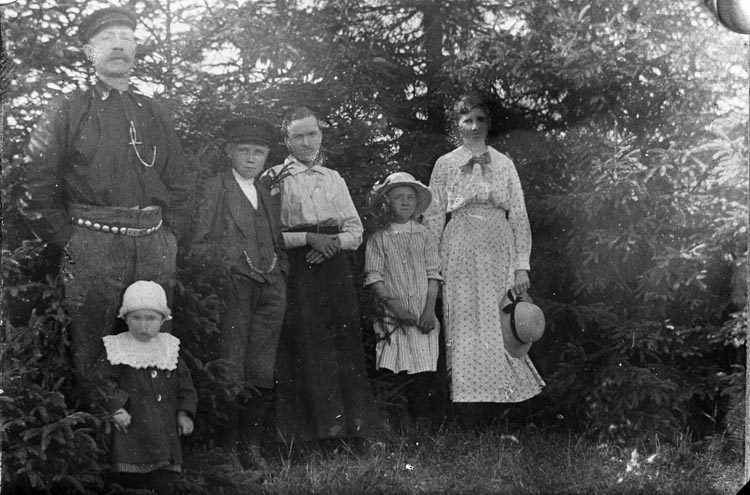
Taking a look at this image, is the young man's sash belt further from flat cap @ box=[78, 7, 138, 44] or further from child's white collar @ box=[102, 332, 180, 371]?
flat cap @ box=[78, 7, 138, 44]

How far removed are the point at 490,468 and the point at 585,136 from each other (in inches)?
73.0

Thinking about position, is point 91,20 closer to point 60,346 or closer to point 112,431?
point 60,346

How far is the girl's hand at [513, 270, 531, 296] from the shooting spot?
644 centimetres

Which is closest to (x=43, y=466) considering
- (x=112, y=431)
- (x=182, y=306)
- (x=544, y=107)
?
(x=112, y=431)

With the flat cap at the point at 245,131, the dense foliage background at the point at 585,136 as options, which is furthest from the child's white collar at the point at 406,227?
the flat cap at the point at 245,131

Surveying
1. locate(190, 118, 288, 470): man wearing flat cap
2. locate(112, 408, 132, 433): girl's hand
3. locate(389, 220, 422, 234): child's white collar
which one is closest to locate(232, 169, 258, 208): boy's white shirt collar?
locate(190, 118, 288, 470): man wearing flat cap

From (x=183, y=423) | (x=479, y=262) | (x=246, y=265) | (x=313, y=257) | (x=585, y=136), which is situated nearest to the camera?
(x=183, y=423)

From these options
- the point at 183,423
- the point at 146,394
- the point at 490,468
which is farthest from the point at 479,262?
the point at 146,394

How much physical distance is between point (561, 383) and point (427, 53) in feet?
6.24

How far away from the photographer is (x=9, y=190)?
584cm

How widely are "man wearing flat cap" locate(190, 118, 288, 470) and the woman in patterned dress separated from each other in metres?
0.91

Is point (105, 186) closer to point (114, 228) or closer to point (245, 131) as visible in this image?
point (114, 228)

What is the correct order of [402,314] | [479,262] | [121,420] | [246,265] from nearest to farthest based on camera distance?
1. [121,420]
2. [246,265]
3. [402,314]
4. [479,262]

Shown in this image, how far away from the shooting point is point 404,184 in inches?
250
